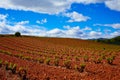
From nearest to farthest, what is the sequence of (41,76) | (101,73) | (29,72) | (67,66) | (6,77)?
(6,77), (41,76), (29,72), (101,73), (67,66)

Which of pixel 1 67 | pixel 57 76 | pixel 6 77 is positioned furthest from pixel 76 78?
pixel 1 67

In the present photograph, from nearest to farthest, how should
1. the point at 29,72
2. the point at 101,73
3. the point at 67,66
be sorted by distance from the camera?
the point at 29,72, the point at 101,73, the point at 67,66

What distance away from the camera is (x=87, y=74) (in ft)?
58.7

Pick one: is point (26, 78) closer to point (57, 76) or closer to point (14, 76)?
point (14, 76)

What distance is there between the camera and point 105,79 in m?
16.4

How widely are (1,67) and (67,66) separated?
19.6 feet

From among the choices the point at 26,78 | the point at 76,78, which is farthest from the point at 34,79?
the point at 76,78

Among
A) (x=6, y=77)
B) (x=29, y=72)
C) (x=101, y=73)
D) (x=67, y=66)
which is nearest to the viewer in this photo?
(x=6, y=77)

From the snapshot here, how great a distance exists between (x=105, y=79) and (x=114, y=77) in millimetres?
1114

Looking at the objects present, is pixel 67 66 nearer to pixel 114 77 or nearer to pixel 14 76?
pixel 114 77

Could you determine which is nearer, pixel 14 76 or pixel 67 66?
pixel 14 76

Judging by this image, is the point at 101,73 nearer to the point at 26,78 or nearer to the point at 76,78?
the point at 76,78

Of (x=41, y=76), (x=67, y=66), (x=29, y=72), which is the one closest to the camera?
(x=41, y=76)

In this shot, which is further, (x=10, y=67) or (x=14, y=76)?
Answer: (x=10, y=67)
